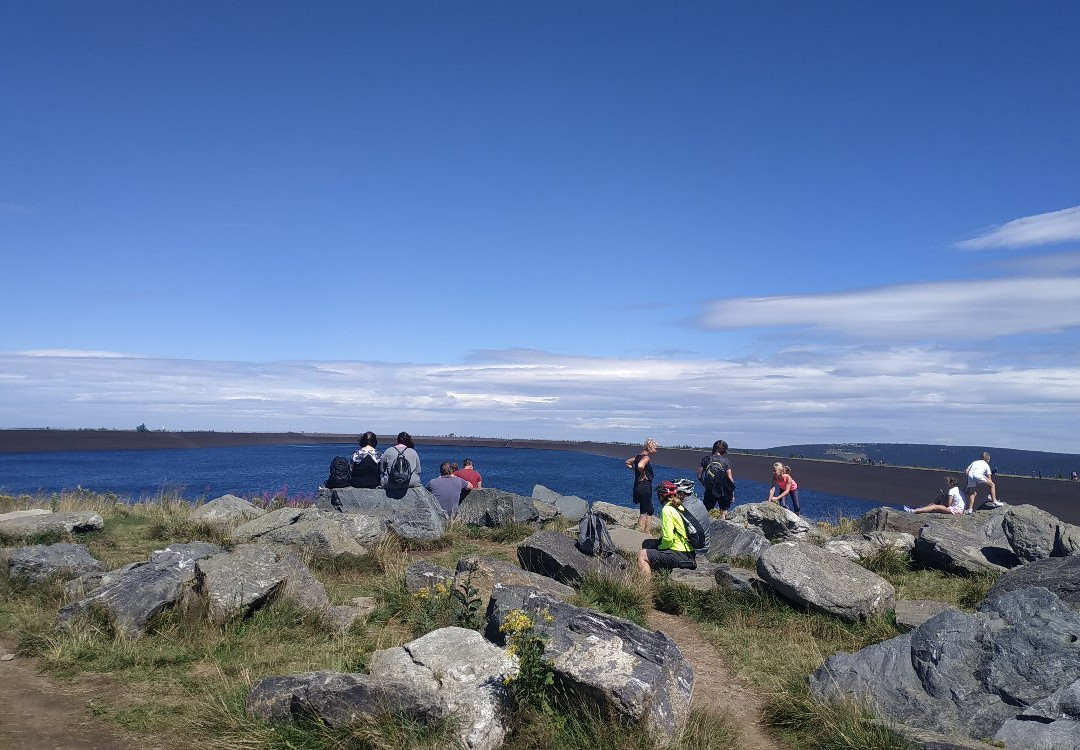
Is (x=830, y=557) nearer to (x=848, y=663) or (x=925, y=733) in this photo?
(x=848, y=663)

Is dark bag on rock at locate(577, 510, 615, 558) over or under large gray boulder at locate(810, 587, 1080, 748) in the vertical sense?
over

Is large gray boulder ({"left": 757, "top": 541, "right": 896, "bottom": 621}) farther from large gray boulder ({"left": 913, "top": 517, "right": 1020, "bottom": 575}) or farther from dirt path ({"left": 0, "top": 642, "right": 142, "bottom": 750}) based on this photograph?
dirt path ({"left": 0, "top": 642, "right": 142, "bottom": 750})

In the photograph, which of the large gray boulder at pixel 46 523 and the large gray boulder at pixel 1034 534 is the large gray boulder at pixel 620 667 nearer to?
the large gray boulder at pixel 1034 534

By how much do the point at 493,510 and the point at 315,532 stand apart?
5.04 meters

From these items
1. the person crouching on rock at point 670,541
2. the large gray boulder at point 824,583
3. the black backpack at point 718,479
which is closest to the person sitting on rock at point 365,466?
the black backpack at point 718,479

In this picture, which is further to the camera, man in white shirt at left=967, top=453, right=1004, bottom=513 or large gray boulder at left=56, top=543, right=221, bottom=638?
man in white shirt at left=967, top=453, right=1004, bottom=513

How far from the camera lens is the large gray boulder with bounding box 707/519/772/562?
1366cm

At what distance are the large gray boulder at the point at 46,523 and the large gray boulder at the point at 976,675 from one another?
42.2ft

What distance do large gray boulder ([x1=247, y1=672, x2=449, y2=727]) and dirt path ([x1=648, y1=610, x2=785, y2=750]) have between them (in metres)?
2.40

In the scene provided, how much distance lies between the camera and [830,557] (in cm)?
1077

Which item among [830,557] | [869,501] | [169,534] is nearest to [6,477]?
[169,534]

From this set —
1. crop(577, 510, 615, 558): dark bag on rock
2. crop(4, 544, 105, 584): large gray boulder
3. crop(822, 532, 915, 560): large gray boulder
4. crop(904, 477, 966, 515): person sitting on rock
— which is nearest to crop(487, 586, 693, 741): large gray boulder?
crop(577, 510, 615, 558): dark bag on rock

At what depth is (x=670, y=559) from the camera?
452 inches

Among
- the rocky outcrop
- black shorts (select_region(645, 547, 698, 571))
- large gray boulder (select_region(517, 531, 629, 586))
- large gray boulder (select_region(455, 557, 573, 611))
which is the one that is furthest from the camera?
the rocky outcrop
